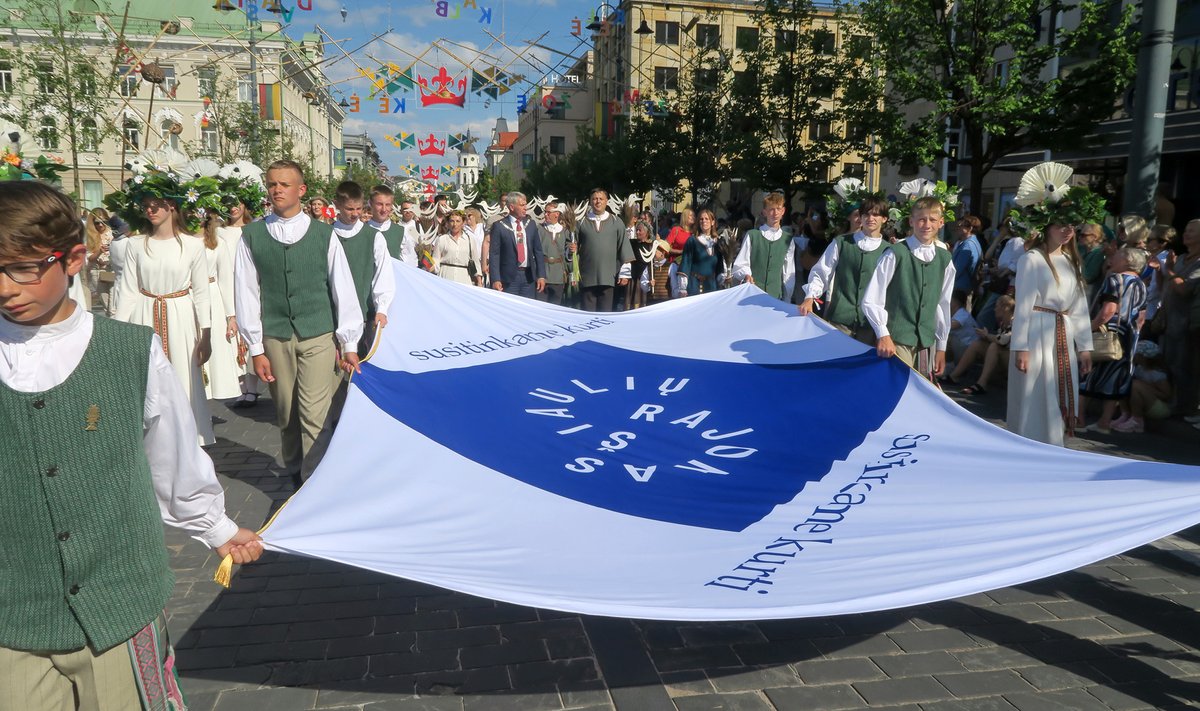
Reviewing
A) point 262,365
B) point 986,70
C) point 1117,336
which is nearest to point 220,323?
point 262,365

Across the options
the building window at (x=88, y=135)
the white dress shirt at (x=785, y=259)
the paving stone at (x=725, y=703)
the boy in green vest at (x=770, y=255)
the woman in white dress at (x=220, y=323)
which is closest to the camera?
the paving stone at (x=725, y=703)

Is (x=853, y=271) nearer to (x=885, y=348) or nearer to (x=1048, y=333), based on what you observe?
(x=1048, y=333)

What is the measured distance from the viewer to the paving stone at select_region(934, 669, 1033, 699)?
3863 millimetres

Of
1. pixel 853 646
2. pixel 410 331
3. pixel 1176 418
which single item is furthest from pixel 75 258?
pixel 1176 418

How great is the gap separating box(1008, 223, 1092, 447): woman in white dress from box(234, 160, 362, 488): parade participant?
465cm

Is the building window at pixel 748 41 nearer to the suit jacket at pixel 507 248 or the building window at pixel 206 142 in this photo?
the building window at pixel 206 142

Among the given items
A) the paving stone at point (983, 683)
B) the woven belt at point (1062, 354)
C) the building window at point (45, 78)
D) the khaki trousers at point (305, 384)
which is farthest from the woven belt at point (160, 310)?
the building window at point (45, 78)

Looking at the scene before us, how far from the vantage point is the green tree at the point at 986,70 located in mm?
16500

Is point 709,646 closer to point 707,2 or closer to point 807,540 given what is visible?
point 807,540

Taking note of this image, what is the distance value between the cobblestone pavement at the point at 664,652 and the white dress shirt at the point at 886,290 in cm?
216

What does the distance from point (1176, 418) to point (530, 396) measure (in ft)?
22.6

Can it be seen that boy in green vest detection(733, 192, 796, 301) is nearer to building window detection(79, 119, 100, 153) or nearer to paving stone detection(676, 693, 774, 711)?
paving stone detection(676, 693, 774, 711)

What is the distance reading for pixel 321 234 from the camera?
20.0 ft

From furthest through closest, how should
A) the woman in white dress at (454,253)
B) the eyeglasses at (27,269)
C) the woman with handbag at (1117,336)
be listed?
the woman in white dress at (454,253), the woman with handbag at (1117,336), the eyeglasses at (27,269)
